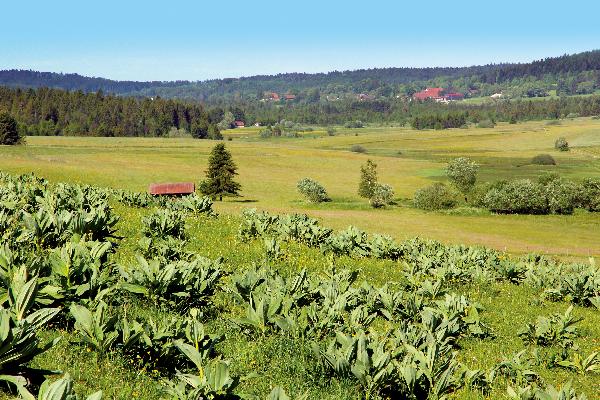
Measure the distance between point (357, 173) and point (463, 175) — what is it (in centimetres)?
3657

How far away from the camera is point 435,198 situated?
7806 cm

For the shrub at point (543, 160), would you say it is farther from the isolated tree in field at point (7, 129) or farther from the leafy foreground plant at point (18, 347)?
the leafy foreground plant at point (18, 347)

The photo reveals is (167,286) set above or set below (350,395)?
above

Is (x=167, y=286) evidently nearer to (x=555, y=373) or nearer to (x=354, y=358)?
(x=354, y=358)

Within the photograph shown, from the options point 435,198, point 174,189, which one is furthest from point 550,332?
point 435,198

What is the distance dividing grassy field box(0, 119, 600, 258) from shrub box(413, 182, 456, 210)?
6.86 feet

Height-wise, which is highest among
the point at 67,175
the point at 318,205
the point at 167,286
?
the point at 167,286

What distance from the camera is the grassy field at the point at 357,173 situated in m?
56.8

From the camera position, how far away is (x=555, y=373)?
9578 millimetres

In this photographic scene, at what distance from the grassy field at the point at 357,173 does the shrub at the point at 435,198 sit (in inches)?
82.3

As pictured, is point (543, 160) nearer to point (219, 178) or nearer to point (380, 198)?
point (380, 198)

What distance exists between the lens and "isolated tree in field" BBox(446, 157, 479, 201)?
85.8 meters

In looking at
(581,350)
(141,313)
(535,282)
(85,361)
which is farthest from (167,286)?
(535,282)

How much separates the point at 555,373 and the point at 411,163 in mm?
131295
